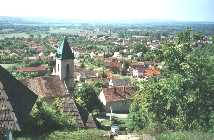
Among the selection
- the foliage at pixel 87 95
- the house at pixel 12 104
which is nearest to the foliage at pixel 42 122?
the house at pixel 12 104

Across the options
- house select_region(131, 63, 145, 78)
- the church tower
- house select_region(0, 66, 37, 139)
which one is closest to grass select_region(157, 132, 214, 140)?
house select_region(0, 66, 37, 139)

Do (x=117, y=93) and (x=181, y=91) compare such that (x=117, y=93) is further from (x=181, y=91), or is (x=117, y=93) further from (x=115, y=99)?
(x=181, y=91)

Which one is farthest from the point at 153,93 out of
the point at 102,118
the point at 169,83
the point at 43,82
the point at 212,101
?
the point at 102,118

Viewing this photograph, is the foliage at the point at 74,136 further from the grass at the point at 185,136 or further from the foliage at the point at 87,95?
the foliage at the point at 87,95

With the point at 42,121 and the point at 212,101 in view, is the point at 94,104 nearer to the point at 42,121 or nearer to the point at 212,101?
the point at 212,101

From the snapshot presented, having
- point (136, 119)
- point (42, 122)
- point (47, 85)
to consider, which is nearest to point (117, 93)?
point (47, 85)

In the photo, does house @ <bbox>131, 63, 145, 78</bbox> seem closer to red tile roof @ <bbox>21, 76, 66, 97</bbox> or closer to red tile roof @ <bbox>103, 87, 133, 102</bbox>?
red tile roof @ <bbox>103, 87, 133, 102</bbox>
